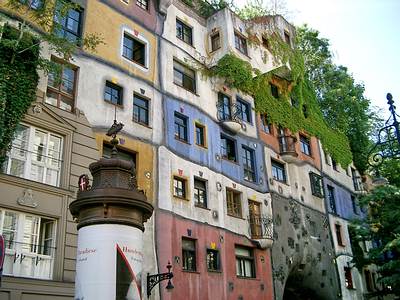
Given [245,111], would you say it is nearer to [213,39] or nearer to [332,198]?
[213,39]

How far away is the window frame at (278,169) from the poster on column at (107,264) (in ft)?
54.1

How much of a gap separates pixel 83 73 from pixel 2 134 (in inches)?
162

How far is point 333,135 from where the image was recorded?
31031 mm

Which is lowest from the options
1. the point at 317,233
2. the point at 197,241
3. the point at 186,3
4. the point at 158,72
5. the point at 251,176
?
the point at 197,241

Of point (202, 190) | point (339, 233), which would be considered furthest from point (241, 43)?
point (339, 233)

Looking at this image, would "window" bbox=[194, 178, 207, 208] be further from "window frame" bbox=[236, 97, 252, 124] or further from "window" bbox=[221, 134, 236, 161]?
"window frame" bbox=[236, 97, 252, 124]

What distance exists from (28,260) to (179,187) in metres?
6.92

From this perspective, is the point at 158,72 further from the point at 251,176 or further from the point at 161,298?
the point at 161,298

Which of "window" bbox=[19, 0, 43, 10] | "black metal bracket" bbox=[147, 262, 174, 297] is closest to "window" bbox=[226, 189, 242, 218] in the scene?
"black metal bracket" bbox=[147, 262, 174, 297]

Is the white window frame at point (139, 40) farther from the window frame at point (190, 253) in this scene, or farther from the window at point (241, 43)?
the window frame at point (190, 253)

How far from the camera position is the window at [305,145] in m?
27.3

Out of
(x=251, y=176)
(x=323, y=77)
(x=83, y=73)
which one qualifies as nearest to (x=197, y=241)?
(x=251, y=176)

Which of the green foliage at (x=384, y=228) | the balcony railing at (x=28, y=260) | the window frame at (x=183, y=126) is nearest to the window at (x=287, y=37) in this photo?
the green foliage at (x=384, y=228)

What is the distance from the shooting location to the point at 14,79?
43.8ft
